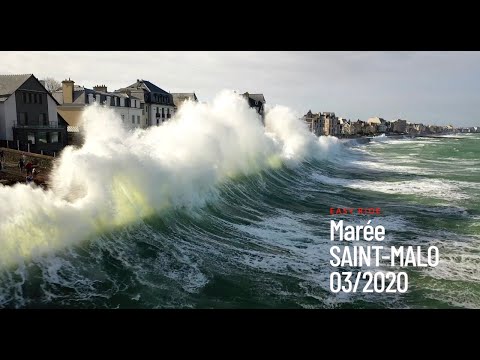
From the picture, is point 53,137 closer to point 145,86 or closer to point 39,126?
point 39,126

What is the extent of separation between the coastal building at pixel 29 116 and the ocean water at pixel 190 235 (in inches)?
437

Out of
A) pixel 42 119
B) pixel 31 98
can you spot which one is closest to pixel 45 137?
pixel 42 119

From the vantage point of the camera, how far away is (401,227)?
12.0 meters

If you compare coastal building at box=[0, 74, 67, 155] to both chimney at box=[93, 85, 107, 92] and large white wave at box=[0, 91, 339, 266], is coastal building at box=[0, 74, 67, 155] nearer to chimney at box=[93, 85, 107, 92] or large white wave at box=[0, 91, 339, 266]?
large white wave at box=[0, 91, 339, 266]

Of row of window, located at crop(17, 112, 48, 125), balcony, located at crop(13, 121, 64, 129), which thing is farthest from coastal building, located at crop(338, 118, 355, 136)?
row of window, located at crop(17, 112, 48, 125)

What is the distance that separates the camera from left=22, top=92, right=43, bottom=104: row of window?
25.1 m

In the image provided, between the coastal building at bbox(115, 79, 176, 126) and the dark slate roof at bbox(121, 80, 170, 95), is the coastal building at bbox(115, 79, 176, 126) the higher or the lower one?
the lower one

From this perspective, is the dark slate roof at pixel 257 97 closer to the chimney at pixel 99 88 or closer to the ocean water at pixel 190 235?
the chimney at pixel 99 88

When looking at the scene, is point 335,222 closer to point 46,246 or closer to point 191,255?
point 191,255

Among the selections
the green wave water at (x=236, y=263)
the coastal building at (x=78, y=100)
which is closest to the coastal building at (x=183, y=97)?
the coastal building at (x=78, y=100)

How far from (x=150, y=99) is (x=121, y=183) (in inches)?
1461

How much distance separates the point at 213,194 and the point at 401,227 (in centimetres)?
646

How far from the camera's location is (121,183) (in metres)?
10.2

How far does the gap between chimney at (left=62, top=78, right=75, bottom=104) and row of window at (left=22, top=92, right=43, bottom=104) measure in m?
7.61
